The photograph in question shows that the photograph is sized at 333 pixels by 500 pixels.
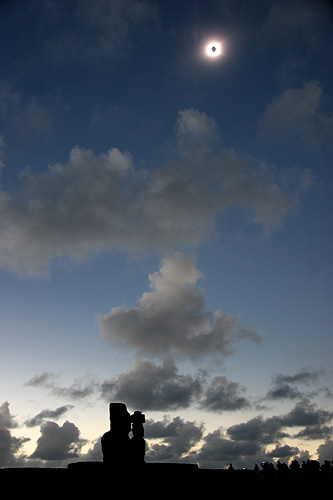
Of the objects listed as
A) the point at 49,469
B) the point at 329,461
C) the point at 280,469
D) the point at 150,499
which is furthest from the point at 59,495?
the point at 329,461

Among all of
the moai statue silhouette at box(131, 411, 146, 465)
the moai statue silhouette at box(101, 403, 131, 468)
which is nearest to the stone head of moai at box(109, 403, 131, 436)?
the moai statue silhouette at box(101, 403, 131, 468)

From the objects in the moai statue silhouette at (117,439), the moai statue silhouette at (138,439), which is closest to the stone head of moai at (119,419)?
the moai statue silhouette at (117,439)

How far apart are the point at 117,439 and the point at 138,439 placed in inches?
41.4

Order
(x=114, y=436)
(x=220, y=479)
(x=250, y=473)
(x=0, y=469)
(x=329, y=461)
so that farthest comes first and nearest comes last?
(x=329, y=461), (x=250, y=473), (x=220, y=479), (x=114, y=436), (x=0, y=469)

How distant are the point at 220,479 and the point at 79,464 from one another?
5.15 meters

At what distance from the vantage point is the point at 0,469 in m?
10.8

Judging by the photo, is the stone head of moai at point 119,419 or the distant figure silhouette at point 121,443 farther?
the stone head of moai at point 119,419

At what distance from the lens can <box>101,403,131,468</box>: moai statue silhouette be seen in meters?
12.2

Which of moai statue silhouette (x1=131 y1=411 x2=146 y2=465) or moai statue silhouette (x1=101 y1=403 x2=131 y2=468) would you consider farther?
moai statue silhouette (x1=131 y1=411 x2=146 y2=465)

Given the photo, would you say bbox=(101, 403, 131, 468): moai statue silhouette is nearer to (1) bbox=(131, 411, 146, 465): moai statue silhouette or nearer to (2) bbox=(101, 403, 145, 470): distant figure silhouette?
(2) bbox=(101, 403, 145, 470): distant figure silhouette

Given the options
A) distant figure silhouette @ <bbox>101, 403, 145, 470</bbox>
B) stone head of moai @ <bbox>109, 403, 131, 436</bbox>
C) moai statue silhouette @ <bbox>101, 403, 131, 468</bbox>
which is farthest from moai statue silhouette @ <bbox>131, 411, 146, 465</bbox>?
stone head of moai @ <bbox>109, 403, 131, 436</bbox>

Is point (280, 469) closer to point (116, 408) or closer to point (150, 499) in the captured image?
point (150, 499)

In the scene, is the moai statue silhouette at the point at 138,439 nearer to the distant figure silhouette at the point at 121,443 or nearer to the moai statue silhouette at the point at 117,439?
the distant figure silhouette at the point at 121,443

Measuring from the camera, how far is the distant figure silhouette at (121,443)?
1221 centimetres
